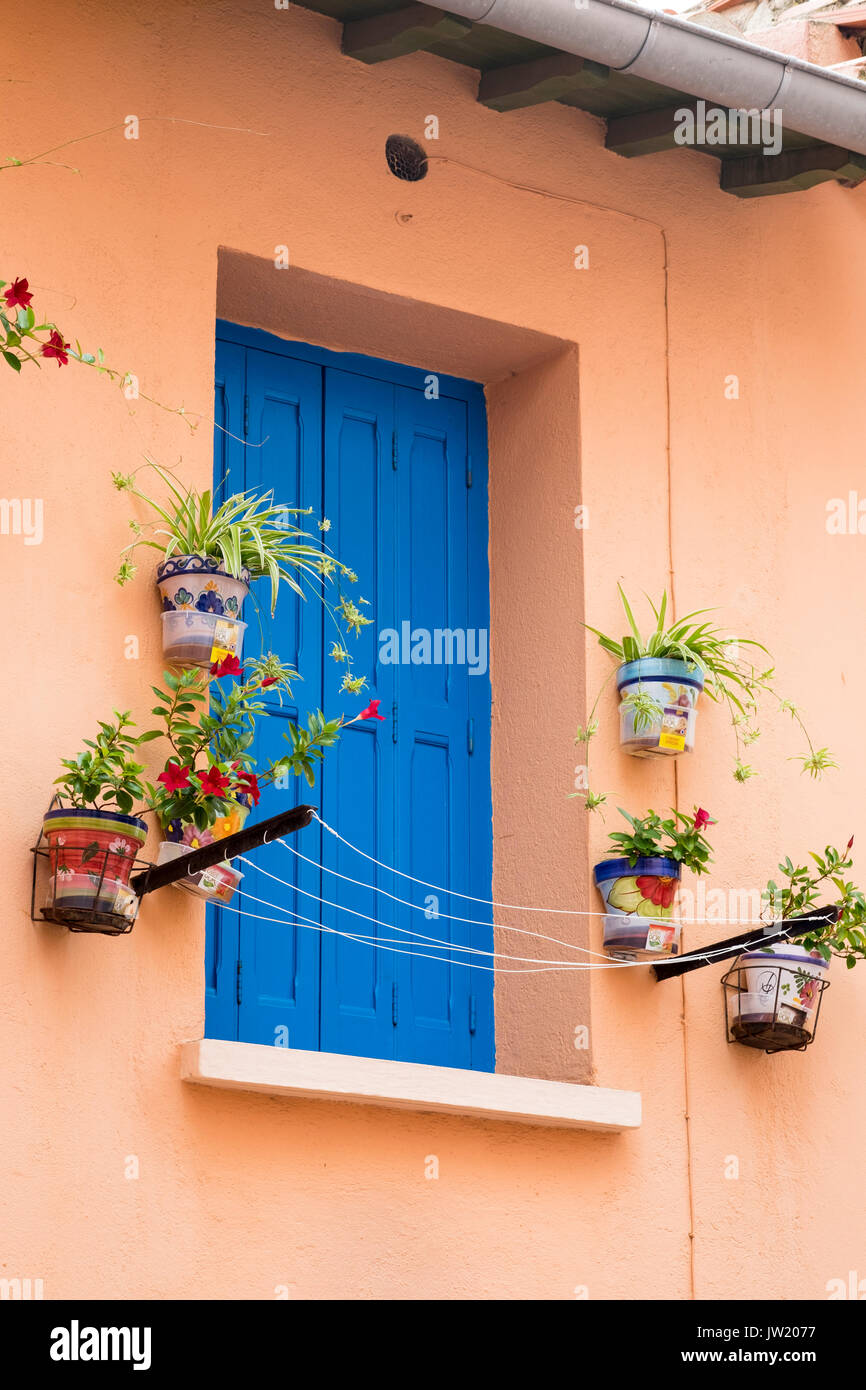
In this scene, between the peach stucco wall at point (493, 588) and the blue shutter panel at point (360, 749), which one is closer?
the peach stucco wall at point (493, 588)

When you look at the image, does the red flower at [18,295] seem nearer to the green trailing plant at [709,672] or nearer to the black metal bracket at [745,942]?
the green trailing plant at [709,672]

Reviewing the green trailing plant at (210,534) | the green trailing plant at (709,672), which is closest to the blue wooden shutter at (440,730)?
the green trailing plant at (709,672)

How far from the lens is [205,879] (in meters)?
5.14

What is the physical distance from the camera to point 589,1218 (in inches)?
227

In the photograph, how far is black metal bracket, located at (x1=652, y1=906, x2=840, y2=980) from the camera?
235 inches

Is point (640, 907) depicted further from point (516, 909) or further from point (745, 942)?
point (516, 909)

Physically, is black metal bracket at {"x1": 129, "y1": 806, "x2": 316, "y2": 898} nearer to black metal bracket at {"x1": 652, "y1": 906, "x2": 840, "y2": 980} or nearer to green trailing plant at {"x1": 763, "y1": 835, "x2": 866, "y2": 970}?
black metal bracket at {"x1": 652, "y1": 906, "x2": 840, "y2": 980}

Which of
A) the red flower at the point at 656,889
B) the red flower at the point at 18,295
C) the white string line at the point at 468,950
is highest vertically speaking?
the red flower at the point at 18,295

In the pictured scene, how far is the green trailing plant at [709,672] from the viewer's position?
610 centimetres

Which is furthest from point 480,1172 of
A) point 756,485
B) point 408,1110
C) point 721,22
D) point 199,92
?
point 721,22

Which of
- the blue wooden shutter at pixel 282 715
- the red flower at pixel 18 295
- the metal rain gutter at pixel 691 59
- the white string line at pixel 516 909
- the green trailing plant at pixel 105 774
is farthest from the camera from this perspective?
the white string line at pixel 516 909

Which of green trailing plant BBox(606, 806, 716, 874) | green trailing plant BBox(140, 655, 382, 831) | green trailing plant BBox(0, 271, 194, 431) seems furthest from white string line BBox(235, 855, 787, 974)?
green trailing plant BBox(0, 271, 194, 431)

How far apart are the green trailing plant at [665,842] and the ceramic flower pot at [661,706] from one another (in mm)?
217
